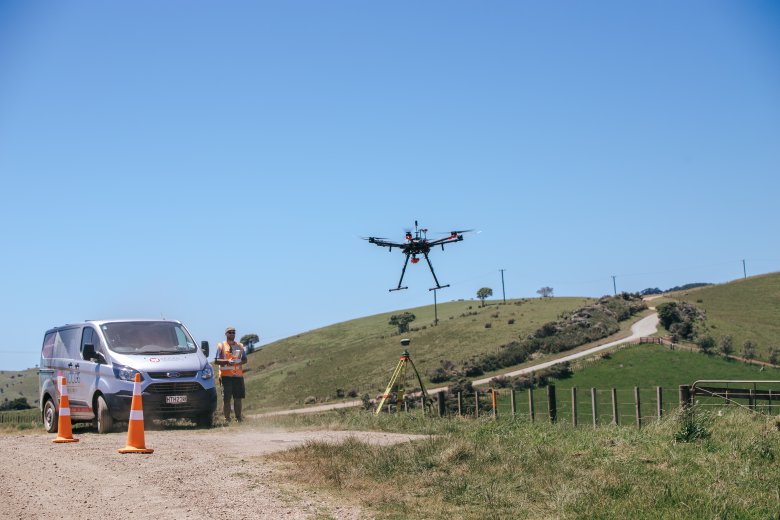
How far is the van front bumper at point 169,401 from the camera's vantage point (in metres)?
15.8

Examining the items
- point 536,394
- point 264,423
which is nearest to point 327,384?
point 536,394

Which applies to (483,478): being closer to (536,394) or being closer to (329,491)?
(329,491)

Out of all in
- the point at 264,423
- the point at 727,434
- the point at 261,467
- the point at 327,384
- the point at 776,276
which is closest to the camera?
the point at 261,467

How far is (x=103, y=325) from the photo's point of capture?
17062mm

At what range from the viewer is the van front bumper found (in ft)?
51.8

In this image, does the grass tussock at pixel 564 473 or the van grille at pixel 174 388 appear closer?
the grass tussock at pixel 564 473

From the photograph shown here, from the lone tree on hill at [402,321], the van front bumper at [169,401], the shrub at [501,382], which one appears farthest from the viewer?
the lone tree on hill at [402,321]

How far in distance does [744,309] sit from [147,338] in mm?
108588

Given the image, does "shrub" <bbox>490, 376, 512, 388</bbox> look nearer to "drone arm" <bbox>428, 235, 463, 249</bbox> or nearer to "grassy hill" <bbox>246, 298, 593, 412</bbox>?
"grassy hill" <bbox>246, 298, 593, 412</bbox>

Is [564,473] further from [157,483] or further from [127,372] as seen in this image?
[127,372]

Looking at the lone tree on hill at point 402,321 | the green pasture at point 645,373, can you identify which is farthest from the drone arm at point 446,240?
the lone tree on hill at point 402,321

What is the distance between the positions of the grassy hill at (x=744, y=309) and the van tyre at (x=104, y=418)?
8607 cm

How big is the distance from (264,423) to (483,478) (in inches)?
348

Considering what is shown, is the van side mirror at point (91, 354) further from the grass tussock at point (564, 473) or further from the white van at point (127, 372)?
the grass tussock at point (564, 473)
